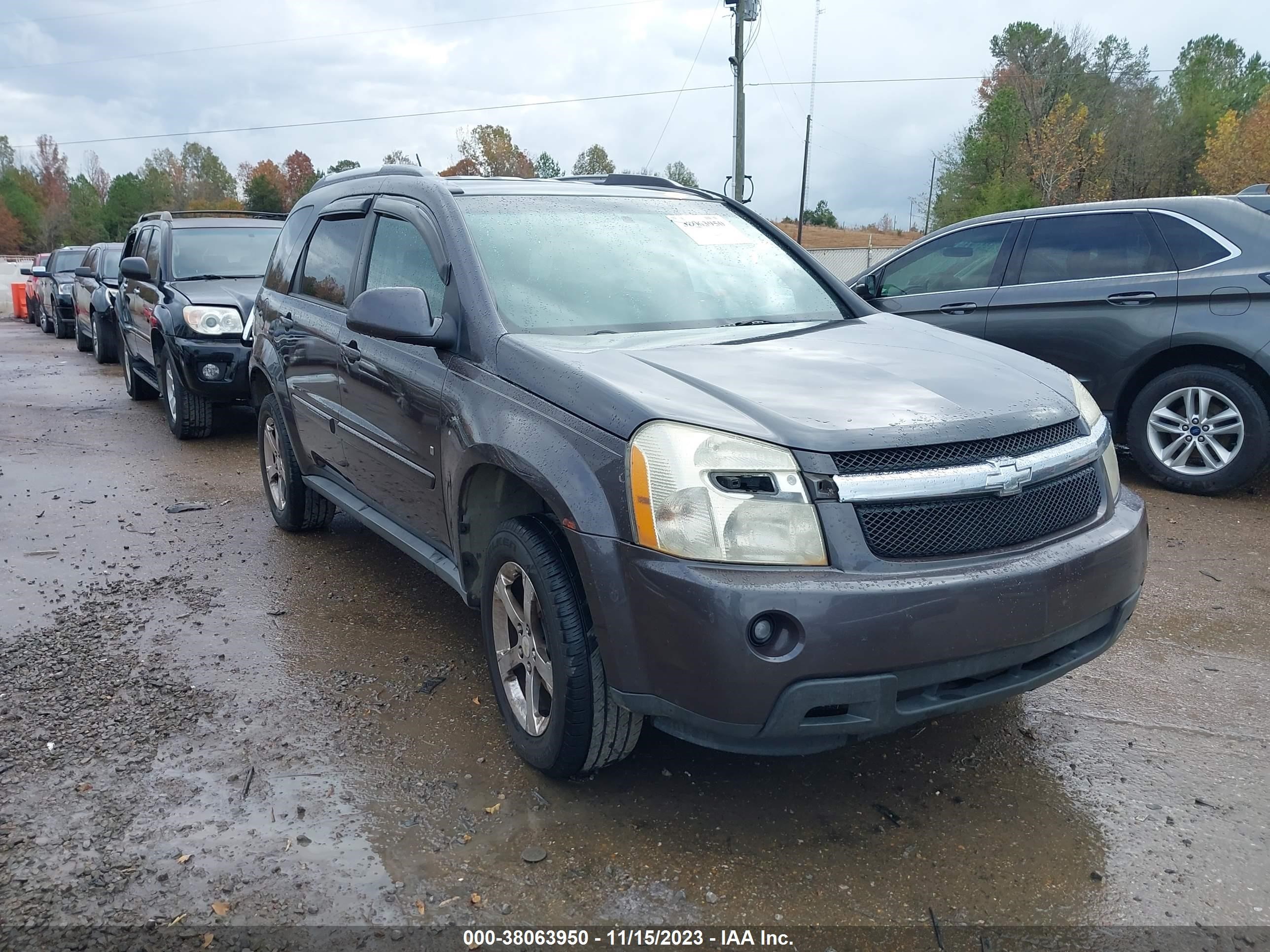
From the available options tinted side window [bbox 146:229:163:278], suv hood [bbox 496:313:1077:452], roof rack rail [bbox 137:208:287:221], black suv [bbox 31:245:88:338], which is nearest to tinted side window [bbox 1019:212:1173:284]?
suv hood [bbox 496:313:1077:452]

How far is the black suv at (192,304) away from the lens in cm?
795

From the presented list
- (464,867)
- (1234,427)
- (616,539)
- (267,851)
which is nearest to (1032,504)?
(616,539)

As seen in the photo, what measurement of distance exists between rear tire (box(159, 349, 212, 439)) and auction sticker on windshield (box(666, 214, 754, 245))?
541cm

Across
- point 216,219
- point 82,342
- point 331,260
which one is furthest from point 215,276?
point 82,342

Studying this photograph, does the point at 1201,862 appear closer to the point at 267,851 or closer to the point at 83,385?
the point at 267,851

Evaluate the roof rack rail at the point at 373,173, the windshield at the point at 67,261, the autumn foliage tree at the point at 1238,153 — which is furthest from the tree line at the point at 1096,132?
the roof rack rail at the point at 373,173

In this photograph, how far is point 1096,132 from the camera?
1833 inches

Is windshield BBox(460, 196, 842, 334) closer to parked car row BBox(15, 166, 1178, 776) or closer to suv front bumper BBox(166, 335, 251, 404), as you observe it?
parked car row BBox(15, 166, 1178, 776)

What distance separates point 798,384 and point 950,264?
4.88 m

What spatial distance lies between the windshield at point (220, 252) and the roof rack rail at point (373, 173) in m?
4.03

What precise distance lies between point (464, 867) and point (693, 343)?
171 cm

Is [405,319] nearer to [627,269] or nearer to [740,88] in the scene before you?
[627,269]

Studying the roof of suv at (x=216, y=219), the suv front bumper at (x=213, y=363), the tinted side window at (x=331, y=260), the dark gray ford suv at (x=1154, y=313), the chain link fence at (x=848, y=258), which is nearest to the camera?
the tinted side window at (x=331, y=260)

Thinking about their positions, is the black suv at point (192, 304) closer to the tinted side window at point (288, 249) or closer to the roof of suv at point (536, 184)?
the tinted side window at point (288, 249)
